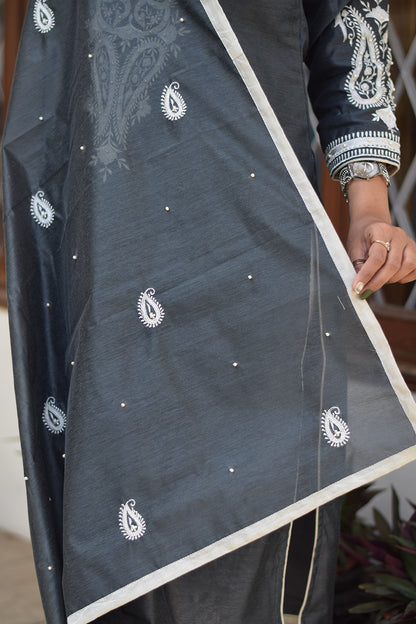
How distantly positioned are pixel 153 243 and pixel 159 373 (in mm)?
172

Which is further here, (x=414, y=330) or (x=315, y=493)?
(x=414, y=330)

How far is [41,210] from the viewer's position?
1178mm

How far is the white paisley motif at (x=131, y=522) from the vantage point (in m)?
1.05

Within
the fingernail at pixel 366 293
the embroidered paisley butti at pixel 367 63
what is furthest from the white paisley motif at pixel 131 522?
the embroidered paisley butti at pixel 367 63

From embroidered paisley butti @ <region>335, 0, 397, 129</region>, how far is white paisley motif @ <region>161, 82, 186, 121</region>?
24 centimetres

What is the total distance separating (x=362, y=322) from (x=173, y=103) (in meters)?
0.38

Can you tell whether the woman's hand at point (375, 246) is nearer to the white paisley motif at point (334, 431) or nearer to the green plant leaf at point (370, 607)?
the white paisley motif at point (334, 431)

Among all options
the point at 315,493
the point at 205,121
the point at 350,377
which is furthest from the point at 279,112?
the point at 315,493

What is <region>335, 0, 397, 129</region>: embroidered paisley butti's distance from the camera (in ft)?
3.62

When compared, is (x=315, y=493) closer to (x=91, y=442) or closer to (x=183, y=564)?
(x=183, y=564)

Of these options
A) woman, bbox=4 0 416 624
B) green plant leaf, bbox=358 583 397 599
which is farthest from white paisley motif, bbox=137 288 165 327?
green plant leaf, bbox=358 583 397 599

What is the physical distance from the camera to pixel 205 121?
106 cm

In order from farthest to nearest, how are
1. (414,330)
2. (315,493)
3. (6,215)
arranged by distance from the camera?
(414,330) < (6,215) < (315,493)

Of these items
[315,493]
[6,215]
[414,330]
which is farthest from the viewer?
[414,330]
